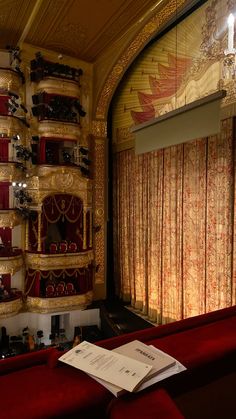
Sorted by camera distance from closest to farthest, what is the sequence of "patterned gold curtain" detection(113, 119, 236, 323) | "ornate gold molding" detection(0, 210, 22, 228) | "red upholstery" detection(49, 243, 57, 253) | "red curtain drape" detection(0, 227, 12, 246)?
"patterned gold curtain" detection(113, 119, 236, 323), "ornate gold molding" detection(0, 210, 22, 228), "red upholstery" detection(49, 243, 57, 253), "red curtain drape" detection(0, 227, 12, 246)

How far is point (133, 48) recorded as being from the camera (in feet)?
26.7

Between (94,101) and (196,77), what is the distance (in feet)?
11.4

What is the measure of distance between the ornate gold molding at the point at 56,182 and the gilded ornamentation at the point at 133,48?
193 cm

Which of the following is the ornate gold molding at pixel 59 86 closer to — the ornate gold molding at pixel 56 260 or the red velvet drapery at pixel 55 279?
the ornate gold molding at pixel 56 260

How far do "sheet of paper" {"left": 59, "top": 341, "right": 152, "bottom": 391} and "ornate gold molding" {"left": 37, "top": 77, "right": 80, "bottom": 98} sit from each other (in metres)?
7.86

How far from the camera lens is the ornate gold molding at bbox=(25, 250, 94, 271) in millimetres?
8539

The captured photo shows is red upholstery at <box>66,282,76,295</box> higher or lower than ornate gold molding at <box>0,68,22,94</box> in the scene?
lower

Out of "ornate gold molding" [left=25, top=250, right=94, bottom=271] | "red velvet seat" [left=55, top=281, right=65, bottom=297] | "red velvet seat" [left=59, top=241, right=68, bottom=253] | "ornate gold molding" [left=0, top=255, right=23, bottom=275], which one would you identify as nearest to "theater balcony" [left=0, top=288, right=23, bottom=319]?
"ornate gold molding" [left=0, top=255, right=23, bottom=275]

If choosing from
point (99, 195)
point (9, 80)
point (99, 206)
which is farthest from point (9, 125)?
point (99, 206)

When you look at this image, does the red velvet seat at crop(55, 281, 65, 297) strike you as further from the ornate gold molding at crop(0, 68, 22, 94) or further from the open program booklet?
the open program booklet

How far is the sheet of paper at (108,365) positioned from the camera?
1.68 m

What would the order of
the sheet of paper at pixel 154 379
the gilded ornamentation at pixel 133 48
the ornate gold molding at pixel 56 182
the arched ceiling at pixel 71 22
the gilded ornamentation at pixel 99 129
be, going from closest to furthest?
the sheet of paper at pixel 154 379, the arched ceiling at pixel 71 22, the gilded ornamentation at pixel 133 48, the ornate gold molding at pixel 56 182, the gilded ornamentation at pixel 99 129

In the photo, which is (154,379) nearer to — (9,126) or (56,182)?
(56,182)

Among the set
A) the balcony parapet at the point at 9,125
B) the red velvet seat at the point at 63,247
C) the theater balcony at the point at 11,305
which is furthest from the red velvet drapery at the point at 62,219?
the balcony parapet at the point at 9,125
